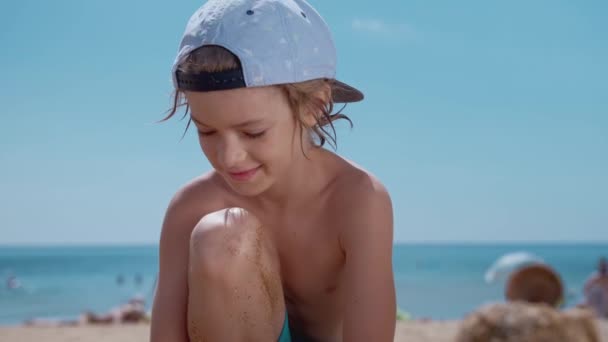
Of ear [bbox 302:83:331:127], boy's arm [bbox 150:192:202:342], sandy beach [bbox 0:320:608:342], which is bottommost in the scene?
sandy beach [bbox 0:320:608:342]

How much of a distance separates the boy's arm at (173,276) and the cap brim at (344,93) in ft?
2.06

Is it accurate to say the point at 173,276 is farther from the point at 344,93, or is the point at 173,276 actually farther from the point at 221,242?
the point at 344,93

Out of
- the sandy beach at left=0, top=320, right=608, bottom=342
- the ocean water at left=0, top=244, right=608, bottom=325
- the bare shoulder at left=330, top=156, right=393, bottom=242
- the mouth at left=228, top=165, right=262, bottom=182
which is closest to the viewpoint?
the mouth at left=228, top=165, right=262, bottom=182

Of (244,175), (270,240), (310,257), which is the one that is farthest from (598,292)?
(244,175)

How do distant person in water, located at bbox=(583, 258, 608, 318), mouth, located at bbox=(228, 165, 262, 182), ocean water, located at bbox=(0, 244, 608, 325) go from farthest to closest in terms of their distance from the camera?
1. ocean water, located at bbox=(0, 244, 608, 325)
2. distant person in water, located at bbox=(583, 258, 608, 318)
3. mouth, located at bbox=(228, 165, 262, 182)

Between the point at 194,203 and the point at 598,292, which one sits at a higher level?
the point at 194,203

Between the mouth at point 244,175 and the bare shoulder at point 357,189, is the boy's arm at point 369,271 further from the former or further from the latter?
the mouth at point 244,175

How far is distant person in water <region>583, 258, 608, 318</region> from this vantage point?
32.6 feet

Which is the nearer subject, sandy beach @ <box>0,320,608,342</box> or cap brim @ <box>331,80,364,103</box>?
cap brim @ <box>331,80,364,103</box>

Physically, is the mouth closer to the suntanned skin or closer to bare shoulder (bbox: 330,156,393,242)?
the suntanned skin

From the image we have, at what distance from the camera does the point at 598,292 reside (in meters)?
10.2

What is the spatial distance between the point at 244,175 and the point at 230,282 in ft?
1.03

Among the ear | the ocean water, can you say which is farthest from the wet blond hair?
the ocean water

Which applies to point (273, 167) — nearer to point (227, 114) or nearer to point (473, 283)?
point (227, 114)
